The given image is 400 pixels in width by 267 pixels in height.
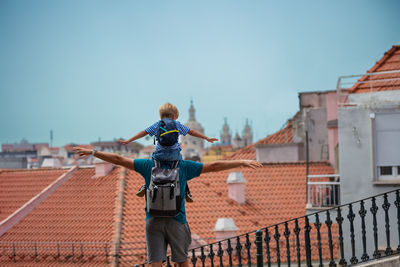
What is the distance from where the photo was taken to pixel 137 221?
21.9 m

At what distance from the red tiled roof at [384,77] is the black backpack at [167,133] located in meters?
8.06

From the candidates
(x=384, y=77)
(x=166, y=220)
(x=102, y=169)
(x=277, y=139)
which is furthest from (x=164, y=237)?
(x=277, y=139)

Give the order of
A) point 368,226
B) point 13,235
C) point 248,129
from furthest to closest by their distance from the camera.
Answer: point 248,129 < point 13,235 < point 368,226

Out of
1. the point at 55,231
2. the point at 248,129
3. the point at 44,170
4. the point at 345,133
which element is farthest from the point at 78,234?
the point at 248,129

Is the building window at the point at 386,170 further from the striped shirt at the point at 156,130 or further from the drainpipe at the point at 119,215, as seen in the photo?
the drainpipe at the point at 119,215

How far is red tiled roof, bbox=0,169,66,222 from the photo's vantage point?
27250 millimetres

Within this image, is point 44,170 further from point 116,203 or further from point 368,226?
point 368,226

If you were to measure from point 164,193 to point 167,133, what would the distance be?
581 millimetres

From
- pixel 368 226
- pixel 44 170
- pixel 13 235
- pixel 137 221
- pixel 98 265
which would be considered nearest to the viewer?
pixel 368 226

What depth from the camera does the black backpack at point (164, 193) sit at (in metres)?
5.18

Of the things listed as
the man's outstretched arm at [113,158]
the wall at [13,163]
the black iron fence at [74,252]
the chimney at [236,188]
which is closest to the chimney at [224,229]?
the black iron fence at [74,252]

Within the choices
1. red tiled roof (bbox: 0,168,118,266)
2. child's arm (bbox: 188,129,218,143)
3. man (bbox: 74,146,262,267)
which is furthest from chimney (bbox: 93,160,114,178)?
man (bbox: 74,146,262,267)

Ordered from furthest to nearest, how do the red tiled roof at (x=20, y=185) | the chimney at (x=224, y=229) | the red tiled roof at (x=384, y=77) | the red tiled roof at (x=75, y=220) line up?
the red tiled roof at (x=20, y=185) < the red tiled roof at (x=75, y=220) < the chimney at (x=224, y=229) < the red tiled roof at (x=384, y=77)

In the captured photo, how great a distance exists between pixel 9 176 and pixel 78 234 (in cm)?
988
